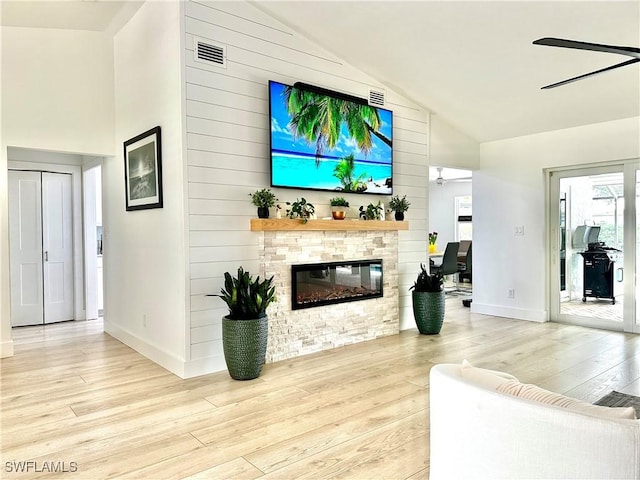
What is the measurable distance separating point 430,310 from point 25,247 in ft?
17.4

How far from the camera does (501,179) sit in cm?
662

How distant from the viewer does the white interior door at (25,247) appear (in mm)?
5957

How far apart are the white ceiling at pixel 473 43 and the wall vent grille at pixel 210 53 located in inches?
26.1

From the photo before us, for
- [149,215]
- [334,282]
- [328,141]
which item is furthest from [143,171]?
[334,282]

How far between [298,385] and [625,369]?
2969 mm

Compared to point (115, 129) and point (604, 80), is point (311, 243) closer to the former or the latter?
point (115, 129)

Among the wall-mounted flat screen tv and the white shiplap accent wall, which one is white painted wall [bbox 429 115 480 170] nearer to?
the wall-mounted flat screen tv

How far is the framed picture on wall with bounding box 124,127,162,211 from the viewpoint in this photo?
4.24 m

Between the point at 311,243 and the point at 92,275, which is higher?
the point at 311,243

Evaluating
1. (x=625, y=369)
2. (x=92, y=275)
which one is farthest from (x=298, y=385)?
(x=92, y=275)

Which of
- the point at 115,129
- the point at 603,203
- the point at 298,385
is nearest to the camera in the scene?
the point at 298,385

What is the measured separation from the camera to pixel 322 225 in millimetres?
4625

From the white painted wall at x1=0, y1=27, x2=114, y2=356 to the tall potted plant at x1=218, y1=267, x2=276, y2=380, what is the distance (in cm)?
→ 249

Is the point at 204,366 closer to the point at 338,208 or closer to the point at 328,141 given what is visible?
the point at 338,208
